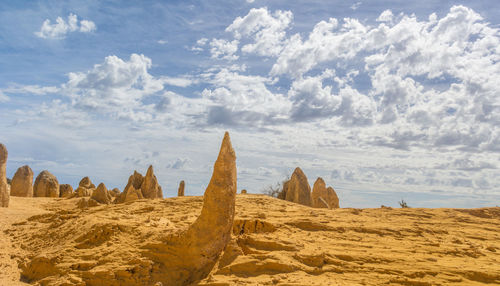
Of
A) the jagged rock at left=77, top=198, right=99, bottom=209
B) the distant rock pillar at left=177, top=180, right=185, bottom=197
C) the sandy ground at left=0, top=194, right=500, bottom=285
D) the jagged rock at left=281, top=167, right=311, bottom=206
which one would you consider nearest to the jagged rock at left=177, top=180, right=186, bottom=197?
the distant rock pillar at left=177, top=180, right=185, bottom=197

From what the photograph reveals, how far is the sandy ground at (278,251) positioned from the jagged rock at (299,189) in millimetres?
5032

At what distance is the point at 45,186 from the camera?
1022 inches

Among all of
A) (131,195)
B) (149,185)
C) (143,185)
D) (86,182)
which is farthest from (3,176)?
(86,182)

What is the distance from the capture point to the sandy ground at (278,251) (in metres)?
7.67

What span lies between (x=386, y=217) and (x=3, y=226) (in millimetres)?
12880

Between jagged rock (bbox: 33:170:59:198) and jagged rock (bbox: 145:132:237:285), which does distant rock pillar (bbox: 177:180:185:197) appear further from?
jagged rock (bbox: 145:132:237:285)

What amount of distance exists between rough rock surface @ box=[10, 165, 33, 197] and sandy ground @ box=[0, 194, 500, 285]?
10989mm

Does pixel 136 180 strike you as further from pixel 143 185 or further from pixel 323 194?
pixel 323 194

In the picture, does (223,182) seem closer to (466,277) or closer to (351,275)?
(351,275)

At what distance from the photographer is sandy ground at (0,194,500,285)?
767 cm

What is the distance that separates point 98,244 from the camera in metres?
8.77

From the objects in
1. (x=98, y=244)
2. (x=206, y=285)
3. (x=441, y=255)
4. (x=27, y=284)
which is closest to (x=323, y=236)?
(x=441, y=255)

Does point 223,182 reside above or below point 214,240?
above

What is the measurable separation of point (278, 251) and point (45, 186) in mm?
22917
